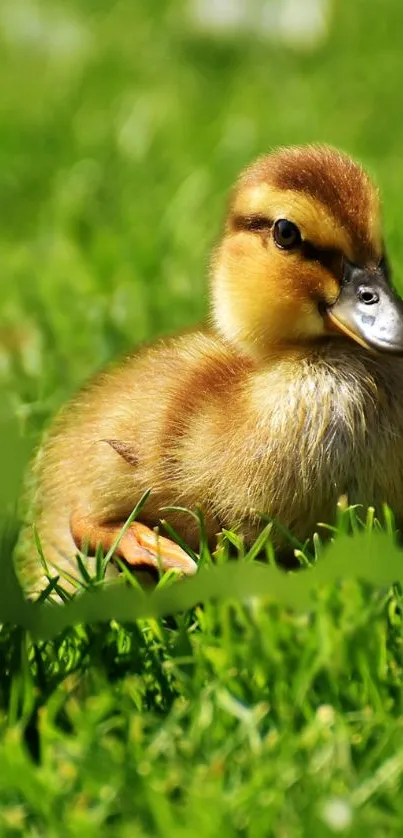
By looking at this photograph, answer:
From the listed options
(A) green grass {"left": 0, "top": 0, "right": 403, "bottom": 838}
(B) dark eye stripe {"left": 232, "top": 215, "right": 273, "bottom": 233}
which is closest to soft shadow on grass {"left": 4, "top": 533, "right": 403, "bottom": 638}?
(A) green grass {"left": 0, "top": 0, "right": 403, "bottom": 838}

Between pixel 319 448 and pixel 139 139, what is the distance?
3.38 metres

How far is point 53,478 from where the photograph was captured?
2670mm

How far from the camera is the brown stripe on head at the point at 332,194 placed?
244 cm

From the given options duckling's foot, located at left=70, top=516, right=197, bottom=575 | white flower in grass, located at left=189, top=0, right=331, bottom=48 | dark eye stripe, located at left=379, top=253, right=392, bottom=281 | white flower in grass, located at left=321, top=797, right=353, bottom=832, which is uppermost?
dark eye stripe, located at left=379, top=253, right=392, bottom=281

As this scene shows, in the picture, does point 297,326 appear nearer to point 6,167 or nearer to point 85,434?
point 85,434

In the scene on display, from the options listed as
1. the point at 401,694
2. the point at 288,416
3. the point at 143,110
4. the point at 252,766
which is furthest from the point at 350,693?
the point at 143,110

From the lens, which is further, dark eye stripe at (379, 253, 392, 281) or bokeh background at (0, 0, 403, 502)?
bokeh background at (0, 0, 403, 502)

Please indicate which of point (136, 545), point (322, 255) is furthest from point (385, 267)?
point (136, 545)

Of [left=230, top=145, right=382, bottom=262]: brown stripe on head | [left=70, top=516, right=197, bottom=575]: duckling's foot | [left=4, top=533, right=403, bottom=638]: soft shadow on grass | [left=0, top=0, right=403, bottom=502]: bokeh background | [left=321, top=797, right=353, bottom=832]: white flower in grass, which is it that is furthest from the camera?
[left=0, top=0, right=403, bottom=502]: bokeh background

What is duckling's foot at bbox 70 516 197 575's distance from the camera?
232cm

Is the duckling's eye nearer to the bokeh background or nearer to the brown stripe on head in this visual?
the brown stripe on head

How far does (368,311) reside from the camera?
2.45 m

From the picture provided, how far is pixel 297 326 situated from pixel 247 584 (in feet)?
2.15

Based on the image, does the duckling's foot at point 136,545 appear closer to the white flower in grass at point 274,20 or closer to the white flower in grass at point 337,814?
the white flower in grass at point 337,814
